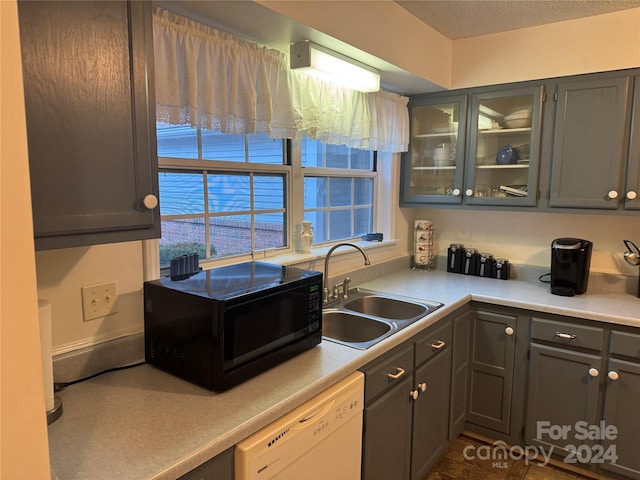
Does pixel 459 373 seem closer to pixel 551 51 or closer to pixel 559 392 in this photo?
pixel 559 392

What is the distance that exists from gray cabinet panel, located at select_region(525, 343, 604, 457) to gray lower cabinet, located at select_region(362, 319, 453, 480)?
48 centimetres

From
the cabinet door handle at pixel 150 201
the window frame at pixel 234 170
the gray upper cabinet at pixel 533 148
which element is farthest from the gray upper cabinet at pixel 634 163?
the cabinet door handle at pixel 150 201

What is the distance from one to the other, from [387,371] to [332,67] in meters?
1.35

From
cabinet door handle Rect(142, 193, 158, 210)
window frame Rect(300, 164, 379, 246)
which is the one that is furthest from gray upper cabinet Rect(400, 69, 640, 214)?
cabinet door handle Rect(142, 193, 158, 210)

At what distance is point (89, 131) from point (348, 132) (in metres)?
1.53

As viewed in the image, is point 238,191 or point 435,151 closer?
point 238,191

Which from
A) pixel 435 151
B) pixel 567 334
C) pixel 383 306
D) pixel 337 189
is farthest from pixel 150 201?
pixel 435 151

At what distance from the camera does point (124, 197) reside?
46.5 inches

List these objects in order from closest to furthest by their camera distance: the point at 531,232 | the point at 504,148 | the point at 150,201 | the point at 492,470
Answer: the point at 150,201 → the point at 492,470 → the point at 504,148 → the point at 531,232

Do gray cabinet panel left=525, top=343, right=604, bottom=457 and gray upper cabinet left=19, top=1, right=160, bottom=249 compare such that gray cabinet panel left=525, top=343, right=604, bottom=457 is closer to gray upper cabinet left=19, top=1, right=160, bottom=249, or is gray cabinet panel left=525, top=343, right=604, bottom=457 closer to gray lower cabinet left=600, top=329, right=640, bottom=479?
gray lower cabinet left=600, top=329, right=640, bottom=479

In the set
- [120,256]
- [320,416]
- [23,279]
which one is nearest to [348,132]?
[120,256]

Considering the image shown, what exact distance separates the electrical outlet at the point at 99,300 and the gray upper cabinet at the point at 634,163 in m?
2.50

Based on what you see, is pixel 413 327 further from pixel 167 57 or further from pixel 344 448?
pixel 167 57

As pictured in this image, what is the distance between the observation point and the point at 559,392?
7.81 ft
